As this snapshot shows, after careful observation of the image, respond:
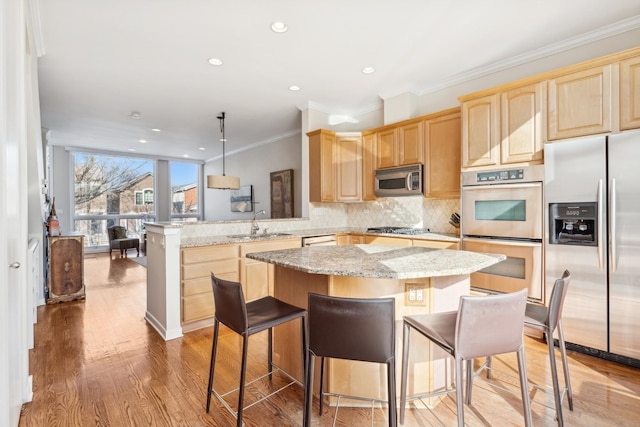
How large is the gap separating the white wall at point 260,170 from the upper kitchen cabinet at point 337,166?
1.36 m

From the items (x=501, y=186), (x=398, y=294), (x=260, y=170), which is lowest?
(x=398, y=294)

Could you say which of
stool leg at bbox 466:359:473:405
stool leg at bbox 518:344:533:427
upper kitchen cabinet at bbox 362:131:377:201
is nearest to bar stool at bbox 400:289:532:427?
stool leg at bbox 518:344:533:427

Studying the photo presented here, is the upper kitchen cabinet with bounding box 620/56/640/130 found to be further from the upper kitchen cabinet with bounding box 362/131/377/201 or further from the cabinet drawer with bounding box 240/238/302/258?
the cabinet drawer with bounding box 240/238/302/258

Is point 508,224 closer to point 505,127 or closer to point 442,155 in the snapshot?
point 505,127

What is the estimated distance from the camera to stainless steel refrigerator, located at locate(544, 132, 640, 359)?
91.0 inches

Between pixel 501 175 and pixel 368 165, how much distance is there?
188 centimetres

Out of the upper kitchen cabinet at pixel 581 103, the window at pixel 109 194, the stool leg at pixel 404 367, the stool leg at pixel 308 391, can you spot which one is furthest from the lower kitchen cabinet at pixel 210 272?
the window at pixel 109 194

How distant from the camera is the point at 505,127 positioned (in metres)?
2.95

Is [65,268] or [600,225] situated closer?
[600,225]

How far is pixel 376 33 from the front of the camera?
2848 millimetres

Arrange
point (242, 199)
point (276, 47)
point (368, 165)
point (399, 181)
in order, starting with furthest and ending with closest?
point (242, 199)
point (368, 165)
point (399, 181)
point (276, 47)

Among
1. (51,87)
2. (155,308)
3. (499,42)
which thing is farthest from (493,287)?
(51,87)

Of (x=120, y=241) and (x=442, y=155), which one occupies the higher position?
(x=442, y=155)

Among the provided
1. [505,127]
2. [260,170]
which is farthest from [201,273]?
[260,170]
